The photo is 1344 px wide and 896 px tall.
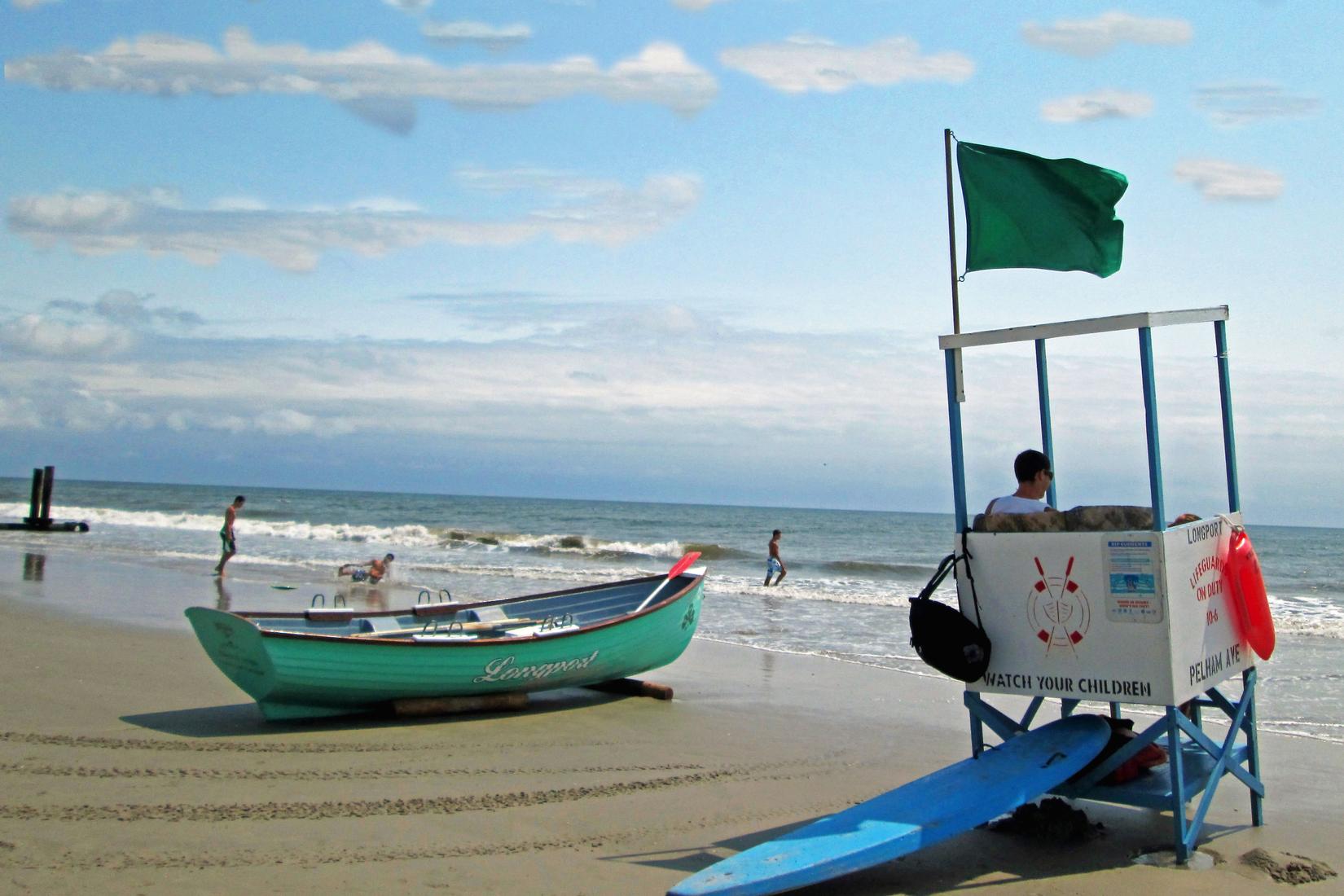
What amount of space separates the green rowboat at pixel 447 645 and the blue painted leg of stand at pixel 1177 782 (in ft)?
16.9

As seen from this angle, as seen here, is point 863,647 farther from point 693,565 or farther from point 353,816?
point 353,816

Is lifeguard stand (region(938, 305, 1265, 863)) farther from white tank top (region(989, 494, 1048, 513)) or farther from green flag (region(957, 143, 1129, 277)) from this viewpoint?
green flag (region(957, 143, 1129, 277))

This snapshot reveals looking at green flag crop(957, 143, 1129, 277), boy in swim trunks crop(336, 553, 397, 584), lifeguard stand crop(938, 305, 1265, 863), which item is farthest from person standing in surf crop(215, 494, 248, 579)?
lifeguard stand crop(938, 305, 1265, 863)

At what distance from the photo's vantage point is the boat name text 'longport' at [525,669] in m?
8.69

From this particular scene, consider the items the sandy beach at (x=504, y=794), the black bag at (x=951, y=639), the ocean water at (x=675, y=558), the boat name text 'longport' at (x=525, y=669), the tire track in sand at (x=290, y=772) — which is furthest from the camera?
the ocean water at (x=675, y=558)

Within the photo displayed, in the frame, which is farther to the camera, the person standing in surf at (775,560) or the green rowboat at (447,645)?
the person standing in surf at (775,560)

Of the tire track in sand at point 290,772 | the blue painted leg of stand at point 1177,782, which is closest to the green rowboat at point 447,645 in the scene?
the tire track in sand at point 290,772

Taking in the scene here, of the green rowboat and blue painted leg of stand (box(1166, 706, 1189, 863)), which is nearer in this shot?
blue painted leg of stand (box(1166, 706, 1189, 863))

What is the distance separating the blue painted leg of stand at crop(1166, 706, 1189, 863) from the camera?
5.08m

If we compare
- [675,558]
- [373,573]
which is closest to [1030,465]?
[373,573]

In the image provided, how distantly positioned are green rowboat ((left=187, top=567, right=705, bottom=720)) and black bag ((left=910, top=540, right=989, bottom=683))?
4.18m

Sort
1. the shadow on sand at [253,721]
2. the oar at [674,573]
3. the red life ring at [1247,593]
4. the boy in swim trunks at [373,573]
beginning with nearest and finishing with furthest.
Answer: the red life ring at [1247,593]
the shadow on sand at [253,721]
the oar at [674,573]
the boy in swim trunks at [373,573]

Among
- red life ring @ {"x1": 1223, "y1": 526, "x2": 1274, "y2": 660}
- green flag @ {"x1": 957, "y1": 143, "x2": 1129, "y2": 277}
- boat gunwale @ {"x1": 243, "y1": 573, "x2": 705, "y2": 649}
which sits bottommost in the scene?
boat gunwale @ {"x1": 243, "y1": 573, "x2": 705, "y2": 649}

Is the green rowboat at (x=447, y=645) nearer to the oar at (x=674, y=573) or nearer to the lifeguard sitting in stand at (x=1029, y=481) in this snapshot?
the oar at (x=674, y=573)
